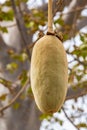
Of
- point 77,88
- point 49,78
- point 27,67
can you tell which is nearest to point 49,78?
point 49,78

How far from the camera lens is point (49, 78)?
382mm

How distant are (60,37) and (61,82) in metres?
0.08

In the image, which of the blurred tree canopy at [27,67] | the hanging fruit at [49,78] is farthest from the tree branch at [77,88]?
the hanging fruit at [49,78]

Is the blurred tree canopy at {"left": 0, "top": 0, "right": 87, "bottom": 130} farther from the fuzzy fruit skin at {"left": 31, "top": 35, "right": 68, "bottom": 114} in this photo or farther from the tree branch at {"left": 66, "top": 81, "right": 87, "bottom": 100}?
the fuzzy fruit skin at {"left": 31, "top": 35, "right": 68, "bottom": 114}

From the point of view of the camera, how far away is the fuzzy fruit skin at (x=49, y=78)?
38 centimetres

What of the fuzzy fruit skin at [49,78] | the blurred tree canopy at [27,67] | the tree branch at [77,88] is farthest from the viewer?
the tree branch at [77,88]

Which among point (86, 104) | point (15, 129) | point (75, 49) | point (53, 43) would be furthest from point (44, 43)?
point (86, 104)

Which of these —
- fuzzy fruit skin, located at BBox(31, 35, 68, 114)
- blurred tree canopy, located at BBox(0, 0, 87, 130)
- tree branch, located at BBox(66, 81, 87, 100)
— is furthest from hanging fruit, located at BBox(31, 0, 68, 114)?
tree branch, located at BBox(66, 81, 87, 100)

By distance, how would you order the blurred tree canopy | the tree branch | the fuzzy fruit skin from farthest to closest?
the tree branch
the blurred tree canopy
the fuzzy fruit skin

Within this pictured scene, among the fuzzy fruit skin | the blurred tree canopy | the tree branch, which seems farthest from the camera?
Result: the tree branch

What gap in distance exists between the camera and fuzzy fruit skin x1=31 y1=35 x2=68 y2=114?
14.9 inches

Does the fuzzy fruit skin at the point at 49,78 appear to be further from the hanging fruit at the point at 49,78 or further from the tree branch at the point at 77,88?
the tree branch at the point at 77,88

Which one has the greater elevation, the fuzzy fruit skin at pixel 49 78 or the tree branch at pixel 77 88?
the fuzzy fruit skin at pixel 49 78

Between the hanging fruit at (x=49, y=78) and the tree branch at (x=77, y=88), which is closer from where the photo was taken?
the hanging fruit at (x=49, y=78)
